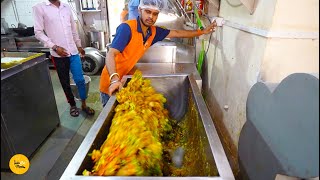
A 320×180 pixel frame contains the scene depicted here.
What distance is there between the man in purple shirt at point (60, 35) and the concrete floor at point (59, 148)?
16.2 inches

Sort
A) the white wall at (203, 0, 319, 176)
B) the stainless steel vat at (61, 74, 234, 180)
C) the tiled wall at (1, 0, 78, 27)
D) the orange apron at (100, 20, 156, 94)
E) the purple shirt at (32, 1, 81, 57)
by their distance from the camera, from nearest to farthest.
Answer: the stainless steel vat at (61, 74, 234, 180), the white wall at (203, 0, 319, 176), the orange apron at (100, 20, 156, 94), the purple shirt at (32, 1, 81, 57), the tiled wall at (1, 0, 78, 27)

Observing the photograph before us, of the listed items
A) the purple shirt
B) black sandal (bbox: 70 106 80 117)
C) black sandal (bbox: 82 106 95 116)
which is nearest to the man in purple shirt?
the purple shirt

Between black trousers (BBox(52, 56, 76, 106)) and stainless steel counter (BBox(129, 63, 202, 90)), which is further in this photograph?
black trousers (BBox(52, 56, 76, 106))

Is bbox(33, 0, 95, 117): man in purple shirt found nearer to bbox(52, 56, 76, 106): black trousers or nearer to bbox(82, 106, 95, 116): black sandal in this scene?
bbox(52, 56, 76, 106): black trousers

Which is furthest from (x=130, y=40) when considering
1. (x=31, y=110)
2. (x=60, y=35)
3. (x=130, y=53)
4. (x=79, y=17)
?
(x=79, y=17)

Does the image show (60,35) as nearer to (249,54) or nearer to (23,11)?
(249,54)

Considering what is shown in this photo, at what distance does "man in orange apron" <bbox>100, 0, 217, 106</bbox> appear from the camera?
185cm

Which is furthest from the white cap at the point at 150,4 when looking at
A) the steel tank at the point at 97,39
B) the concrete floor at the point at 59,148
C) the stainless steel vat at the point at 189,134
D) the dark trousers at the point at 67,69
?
the steel tank at the point at 97,39

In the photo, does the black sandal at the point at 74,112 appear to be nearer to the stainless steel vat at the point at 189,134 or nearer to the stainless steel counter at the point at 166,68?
the stainless steel counter at the point at 166,68

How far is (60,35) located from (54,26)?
0.14 metres

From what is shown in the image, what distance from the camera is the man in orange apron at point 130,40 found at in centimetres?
185

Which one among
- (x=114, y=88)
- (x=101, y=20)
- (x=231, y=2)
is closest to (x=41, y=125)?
(x=114, y=88)

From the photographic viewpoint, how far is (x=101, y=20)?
6.15 m

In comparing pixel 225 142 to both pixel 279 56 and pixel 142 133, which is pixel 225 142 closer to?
pixel 279 56
